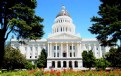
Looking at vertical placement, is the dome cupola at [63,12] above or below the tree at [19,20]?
above

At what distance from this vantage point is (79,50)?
9994 centimetres

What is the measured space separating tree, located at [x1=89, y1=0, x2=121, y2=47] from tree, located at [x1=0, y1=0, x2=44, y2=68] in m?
9.17

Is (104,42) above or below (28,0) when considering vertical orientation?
below

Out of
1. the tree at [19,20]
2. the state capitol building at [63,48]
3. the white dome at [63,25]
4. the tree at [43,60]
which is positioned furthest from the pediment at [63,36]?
the tree at [19,20]

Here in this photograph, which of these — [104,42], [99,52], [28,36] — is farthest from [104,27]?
[99,52]

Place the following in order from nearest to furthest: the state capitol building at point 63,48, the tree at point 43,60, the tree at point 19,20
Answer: the tree at point 19,20
the tree at point 43,60
the state capitol building at point 63,48

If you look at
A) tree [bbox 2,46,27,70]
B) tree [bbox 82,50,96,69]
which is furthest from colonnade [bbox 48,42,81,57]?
tree [bbox 2,46,27,70]

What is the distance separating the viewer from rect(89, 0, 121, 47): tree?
87.7ft

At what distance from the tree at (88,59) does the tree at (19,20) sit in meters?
65.8

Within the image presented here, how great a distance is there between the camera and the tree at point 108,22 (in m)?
26.7

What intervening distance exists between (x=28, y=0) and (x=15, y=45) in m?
90.2

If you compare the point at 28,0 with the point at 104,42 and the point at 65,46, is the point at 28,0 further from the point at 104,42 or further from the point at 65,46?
the point at 65,46

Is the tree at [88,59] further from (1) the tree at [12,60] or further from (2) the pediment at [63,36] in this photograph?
(1) the tree at [12,60]

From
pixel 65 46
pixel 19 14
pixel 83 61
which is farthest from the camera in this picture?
pixel 65 46
